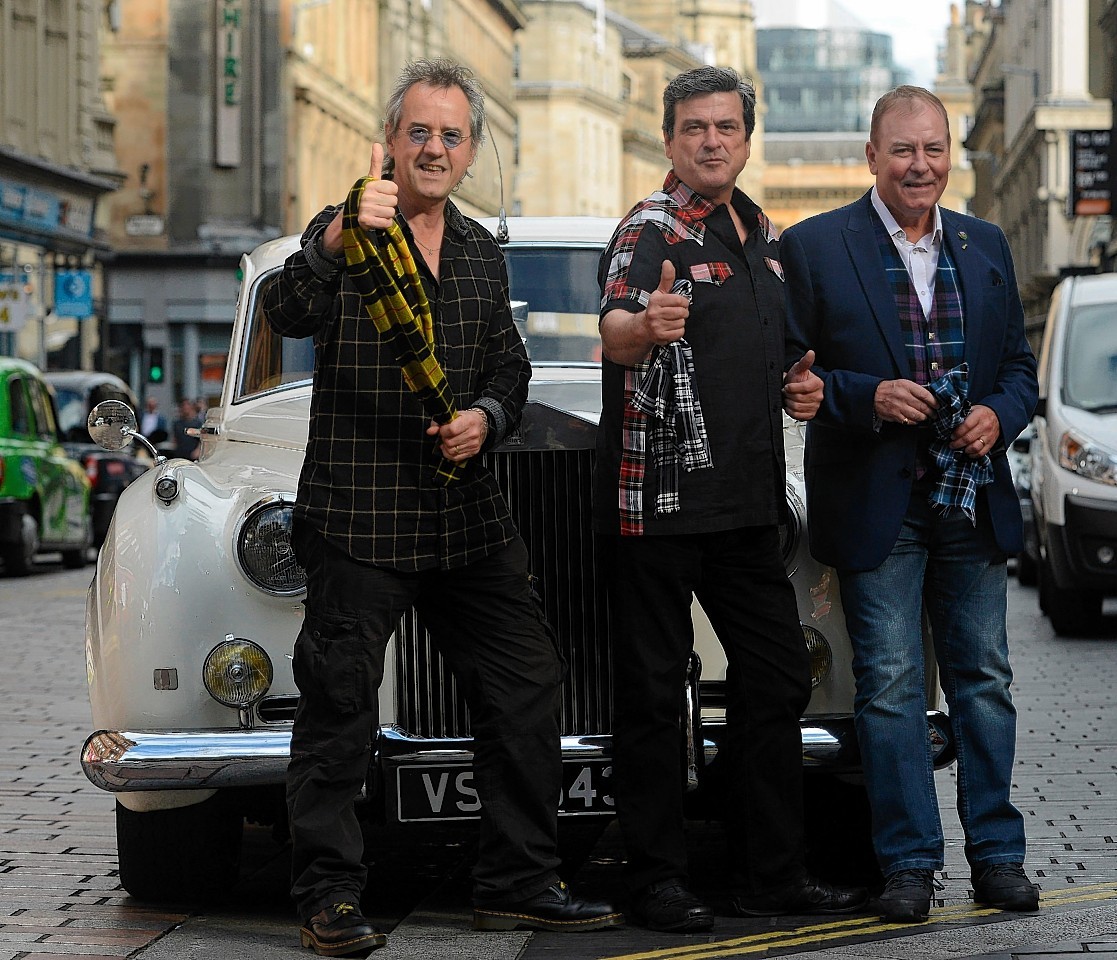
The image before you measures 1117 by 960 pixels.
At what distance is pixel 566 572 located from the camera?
17.3ft

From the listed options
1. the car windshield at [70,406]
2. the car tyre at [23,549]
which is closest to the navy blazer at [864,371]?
the car tyre at [23,549]

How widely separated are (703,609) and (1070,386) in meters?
8.18

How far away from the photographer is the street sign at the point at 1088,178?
44219mm

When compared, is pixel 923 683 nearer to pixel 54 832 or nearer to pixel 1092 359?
pixel 54 832

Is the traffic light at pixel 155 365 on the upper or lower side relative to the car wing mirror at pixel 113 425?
upper

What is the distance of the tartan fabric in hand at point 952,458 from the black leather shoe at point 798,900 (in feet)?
3.31

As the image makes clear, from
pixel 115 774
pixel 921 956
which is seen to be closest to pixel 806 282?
pixel 921 956

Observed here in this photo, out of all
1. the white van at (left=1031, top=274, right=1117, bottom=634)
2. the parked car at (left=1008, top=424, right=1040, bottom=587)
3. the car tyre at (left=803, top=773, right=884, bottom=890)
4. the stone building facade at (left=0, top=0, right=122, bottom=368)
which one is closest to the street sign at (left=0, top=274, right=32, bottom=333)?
the stone building facade at (left=0, top=0, right=122, bottom=368)

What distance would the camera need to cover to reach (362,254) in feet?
15.6

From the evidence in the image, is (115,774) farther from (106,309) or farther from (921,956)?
(106,309)

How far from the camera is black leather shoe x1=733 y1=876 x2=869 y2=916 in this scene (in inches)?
203

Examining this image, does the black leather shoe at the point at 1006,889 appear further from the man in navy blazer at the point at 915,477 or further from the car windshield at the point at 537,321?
the car windshield at the point at 537,321

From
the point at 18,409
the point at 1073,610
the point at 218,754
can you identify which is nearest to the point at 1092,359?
the point at 1073,610

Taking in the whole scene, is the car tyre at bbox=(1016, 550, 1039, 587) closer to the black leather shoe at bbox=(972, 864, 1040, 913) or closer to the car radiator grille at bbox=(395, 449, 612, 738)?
the black leather shoe at bbox=(972, 864, 1040, 913)
